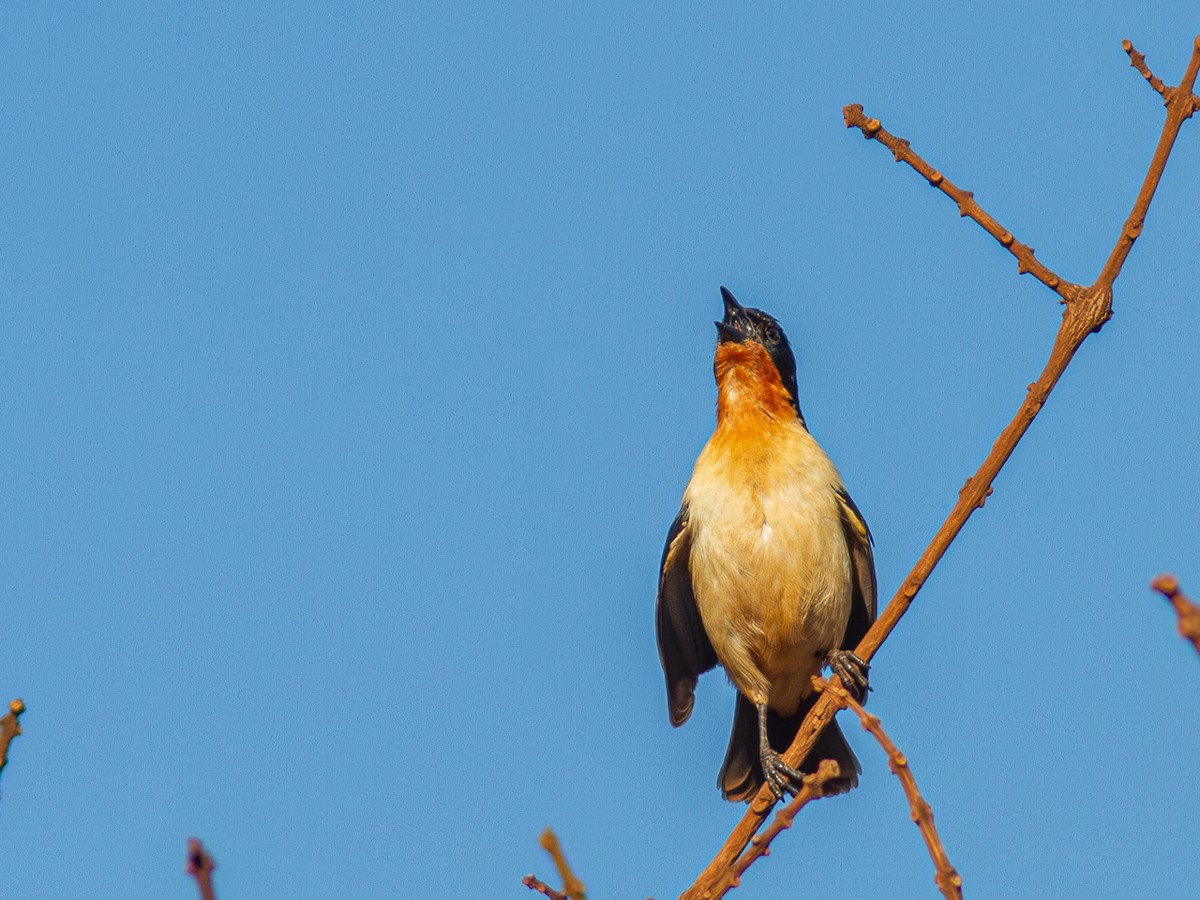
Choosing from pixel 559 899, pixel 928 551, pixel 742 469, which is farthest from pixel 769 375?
pixel 559 899

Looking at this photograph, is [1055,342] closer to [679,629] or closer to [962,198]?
[962,198]

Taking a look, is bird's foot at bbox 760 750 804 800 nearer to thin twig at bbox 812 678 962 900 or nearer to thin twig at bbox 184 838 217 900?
thin twig at bbox 812 678 962 900

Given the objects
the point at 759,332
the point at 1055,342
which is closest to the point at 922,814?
the point at 1055,342

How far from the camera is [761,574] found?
8.16 metres

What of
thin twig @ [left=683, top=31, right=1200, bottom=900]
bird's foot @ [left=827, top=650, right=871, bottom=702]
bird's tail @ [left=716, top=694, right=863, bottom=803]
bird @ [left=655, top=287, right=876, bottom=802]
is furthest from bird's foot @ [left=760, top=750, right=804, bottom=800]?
thin twig @ [left=683, top=31, right=1200, bottom=900]

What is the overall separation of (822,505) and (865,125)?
3.81 m

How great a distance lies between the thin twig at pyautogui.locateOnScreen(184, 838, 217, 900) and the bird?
Result: 18.8ft

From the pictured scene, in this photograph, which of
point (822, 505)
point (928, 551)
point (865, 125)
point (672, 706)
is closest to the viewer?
point (865, 125)

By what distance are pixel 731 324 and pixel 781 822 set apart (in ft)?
20.7

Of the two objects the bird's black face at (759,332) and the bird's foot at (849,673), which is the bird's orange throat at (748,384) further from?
the bird's foot at (849,673)

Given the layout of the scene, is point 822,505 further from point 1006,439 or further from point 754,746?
point 1006,439

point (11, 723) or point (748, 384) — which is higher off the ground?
point (748, 384)

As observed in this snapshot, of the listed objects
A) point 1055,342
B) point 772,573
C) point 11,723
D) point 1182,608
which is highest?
point 772,573

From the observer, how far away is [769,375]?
915 cm
